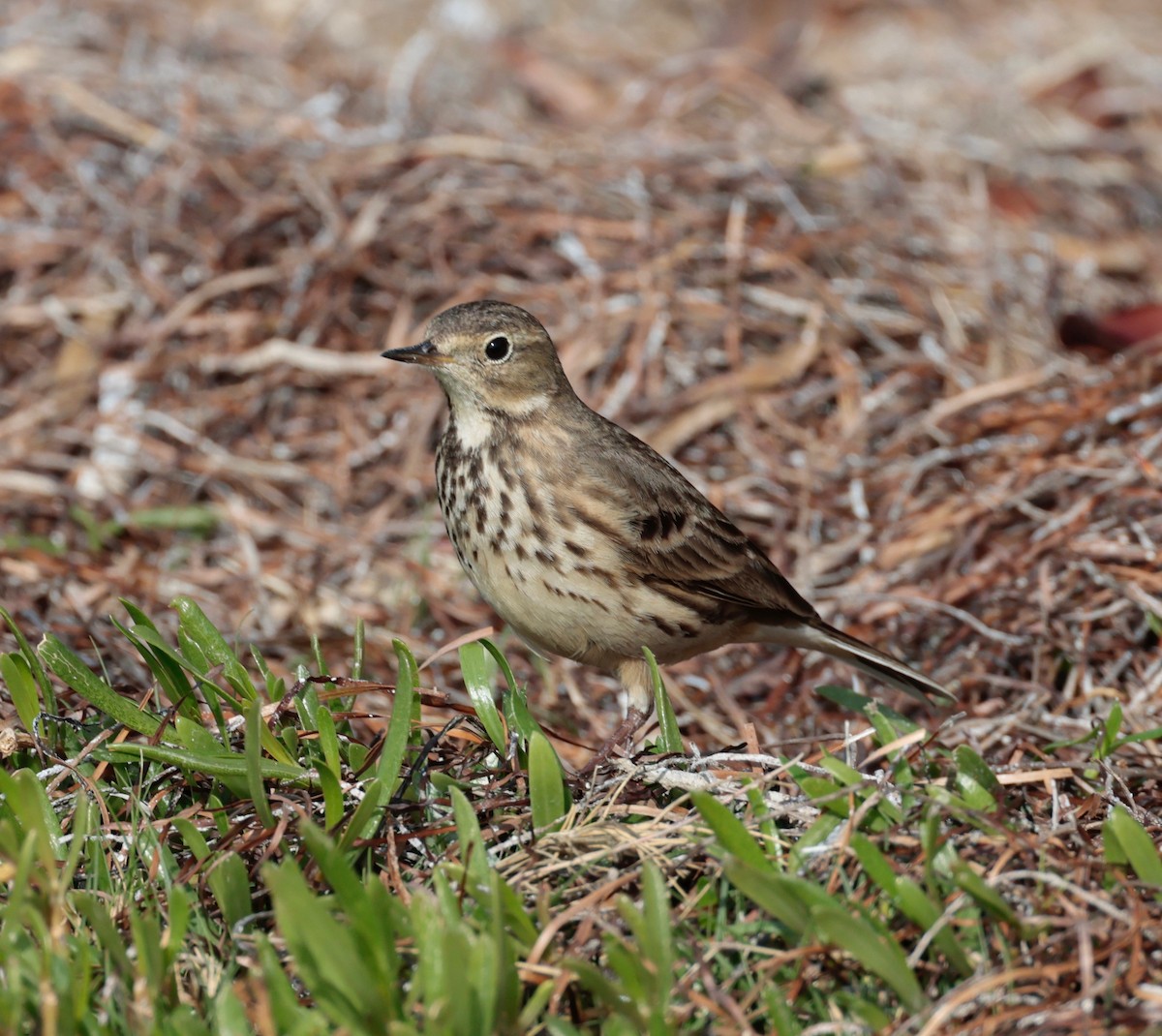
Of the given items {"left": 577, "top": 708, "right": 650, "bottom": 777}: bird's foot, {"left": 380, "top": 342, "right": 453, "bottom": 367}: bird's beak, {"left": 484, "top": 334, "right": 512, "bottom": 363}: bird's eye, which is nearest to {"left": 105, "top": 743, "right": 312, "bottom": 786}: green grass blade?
{"left": 577, "top": 708, "right": 650, "bottom": 777}: bird's foot

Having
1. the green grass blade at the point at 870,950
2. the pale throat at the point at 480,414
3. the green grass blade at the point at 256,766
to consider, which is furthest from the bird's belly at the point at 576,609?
the green grass blade at the point at 870,950

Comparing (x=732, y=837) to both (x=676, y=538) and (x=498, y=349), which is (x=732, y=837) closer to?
(x=676, y=538)

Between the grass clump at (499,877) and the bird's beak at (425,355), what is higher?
the bird's beak at (425,355)

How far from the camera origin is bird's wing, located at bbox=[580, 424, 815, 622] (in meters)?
4.10

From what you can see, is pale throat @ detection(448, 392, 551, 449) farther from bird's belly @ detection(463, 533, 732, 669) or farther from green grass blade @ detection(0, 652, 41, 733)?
green grass blade @ detection(0, 652, 41, 733)

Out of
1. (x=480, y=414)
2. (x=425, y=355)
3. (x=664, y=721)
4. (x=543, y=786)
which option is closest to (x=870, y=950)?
(x=543, y=786)

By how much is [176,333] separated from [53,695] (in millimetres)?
3560

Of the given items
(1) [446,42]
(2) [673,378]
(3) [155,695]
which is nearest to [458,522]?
(3) [155,695]

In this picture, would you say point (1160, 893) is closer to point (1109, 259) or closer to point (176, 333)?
point (176, 333)

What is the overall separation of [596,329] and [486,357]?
7.77 feet

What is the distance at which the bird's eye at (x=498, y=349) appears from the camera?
4.20 metres

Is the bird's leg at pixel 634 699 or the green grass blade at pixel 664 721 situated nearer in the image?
the green grass blade at pixel 664 721

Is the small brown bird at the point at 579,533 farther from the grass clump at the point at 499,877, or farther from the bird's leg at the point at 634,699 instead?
the grass clump at the point at 499,877

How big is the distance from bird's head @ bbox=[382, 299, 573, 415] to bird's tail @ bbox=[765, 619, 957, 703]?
1.05m
